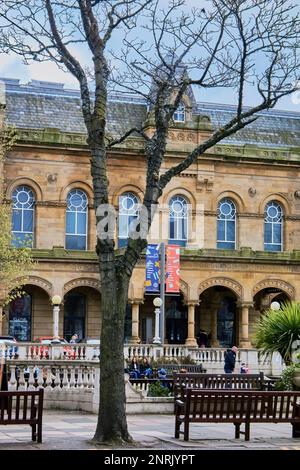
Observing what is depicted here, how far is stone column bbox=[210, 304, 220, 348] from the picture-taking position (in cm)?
4981

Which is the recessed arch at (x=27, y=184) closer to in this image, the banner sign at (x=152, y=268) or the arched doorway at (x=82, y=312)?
the arched doorway at (x=82, y=312)

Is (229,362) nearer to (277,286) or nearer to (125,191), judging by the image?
(277,286)

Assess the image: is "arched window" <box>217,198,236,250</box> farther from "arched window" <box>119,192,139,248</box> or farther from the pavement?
the pavement

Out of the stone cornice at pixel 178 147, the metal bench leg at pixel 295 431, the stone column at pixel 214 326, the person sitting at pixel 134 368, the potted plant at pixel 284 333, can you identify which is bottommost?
the metal bench leg at pixel 295 431

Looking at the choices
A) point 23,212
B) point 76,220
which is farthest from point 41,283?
point 76,220

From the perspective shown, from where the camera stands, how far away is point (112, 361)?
15.9 m

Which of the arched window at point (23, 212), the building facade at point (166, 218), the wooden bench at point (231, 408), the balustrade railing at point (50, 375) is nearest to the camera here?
the wooden bench at point (231, 408)

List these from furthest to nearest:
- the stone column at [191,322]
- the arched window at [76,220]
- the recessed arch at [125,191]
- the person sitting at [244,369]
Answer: the recessed arch at [125,191] < the arched window at [76,220] < the stone column at [191,322] < the person sitting at [244,369]

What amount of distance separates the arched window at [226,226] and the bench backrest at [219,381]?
26530 mm

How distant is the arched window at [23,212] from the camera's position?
4800 centimetres

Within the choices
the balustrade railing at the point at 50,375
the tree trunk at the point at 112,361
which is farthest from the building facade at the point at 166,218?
the tree trunk at the point at 112,361

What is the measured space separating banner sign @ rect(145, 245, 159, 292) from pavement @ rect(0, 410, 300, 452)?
20868 mm

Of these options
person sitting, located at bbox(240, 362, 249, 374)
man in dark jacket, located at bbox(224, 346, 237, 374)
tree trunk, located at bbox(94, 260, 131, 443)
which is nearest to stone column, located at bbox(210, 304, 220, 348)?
person sitting, located at bbox(240, 362, 249, 374)
